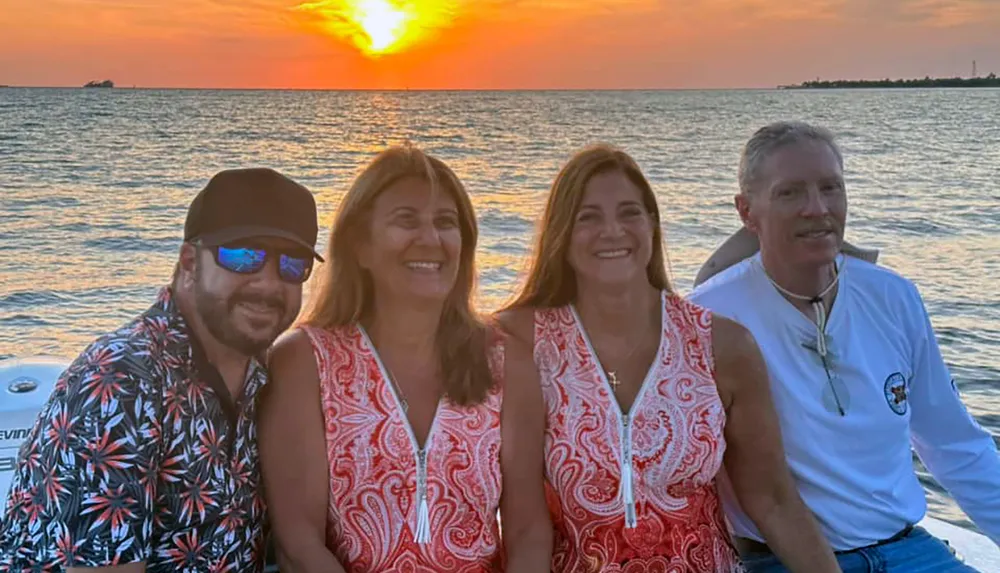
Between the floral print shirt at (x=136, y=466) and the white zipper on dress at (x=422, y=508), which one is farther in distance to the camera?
the white zipper on dress at (x=422, y=508)

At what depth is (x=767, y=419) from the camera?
10.3 feet

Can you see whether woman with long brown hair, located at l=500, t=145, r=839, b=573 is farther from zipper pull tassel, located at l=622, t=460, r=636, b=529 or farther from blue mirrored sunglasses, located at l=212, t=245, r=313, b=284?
blue mirrored sunglasses, located at l=212, t=245, r=313, b=284

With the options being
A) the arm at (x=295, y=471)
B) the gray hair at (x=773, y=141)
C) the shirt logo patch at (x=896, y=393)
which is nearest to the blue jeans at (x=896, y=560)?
the shirt logo patch at (x=896, y=393)

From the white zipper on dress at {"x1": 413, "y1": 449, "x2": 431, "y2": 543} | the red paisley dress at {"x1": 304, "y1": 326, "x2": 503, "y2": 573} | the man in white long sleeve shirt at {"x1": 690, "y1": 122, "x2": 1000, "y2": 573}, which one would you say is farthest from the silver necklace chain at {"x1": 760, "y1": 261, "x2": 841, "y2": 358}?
the white zipper on dress at {"x1": 413, "y1": 449, "x2": 431, "y2": 543}

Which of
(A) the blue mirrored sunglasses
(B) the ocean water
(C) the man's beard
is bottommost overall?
(B) the ocean water

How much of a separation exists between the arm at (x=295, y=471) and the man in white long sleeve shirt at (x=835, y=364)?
1.48 meters

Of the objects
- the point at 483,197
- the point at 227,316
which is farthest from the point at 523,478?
the point at 483,197

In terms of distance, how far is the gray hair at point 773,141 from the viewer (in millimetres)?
3420

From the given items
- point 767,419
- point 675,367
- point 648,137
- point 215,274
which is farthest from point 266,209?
point 648,137

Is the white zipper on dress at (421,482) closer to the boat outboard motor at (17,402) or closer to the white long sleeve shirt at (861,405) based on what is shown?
the white long sleeve shirt at (861,405)

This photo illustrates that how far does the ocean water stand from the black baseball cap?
718mm

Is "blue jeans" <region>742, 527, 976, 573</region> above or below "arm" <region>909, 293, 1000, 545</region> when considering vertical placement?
below

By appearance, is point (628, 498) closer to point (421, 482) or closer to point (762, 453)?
point (762, 453)

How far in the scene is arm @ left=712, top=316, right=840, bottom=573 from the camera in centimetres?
315
